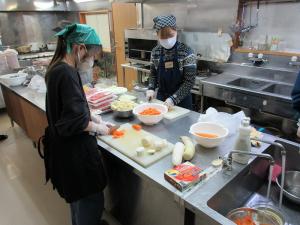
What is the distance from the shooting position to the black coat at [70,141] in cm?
109

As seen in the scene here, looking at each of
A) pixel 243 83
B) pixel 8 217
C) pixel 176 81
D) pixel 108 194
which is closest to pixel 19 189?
pixel 8 217

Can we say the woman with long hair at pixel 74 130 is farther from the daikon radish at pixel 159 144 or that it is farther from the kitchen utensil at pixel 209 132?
the kitchen utensil at pixel 209 132

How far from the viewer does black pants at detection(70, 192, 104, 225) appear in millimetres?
1405

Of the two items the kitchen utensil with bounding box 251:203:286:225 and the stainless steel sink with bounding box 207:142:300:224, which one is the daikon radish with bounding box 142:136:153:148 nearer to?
the stainless steel sink with bounding box 207:142:300:224

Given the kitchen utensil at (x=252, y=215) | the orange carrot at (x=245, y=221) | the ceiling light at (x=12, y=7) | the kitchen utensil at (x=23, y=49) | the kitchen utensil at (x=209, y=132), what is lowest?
the orange carrot at (x=245, y=221)

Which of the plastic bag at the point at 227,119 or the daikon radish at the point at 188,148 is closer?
the daikon radish at the point at 188,148

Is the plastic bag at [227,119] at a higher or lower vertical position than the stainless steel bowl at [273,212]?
higher

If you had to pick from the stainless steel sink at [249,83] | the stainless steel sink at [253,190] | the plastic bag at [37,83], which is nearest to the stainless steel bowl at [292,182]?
the stainless steel sink at [253,190]

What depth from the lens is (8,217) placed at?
198cm

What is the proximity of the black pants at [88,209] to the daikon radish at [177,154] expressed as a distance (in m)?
0.58

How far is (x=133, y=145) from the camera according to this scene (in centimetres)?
131

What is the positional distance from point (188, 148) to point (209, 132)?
207mm

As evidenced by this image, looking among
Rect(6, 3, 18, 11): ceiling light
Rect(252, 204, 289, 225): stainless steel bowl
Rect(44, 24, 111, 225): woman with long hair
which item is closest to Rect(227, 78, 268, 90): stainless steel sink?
Rect(252, 204, 289, 225): stainless steel bowl

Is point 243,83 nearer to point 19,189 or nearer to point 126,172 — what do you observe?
point 126,172
